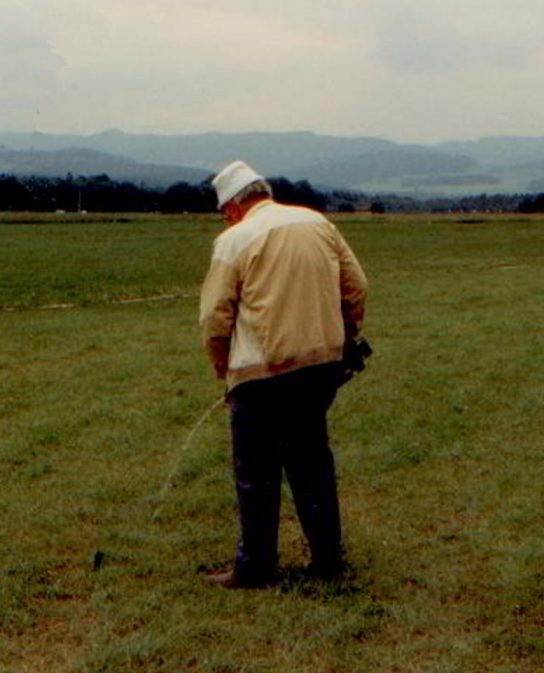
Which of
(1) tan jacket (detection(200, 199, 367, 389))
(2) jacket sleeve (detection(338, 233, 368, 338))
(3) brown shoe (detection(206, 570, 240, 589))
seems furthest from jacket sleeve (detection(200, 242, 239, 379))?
(3) brown shoe (detection(206, 570, 240, 589))

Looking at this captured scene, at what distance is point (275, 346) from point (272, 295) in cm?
26

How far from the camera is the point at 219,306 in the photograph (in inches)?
262

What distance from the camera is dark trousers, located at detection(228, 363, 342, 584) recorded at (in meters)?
6.80

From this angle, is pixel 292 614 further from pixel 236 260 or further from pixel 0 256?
pixel 0 256

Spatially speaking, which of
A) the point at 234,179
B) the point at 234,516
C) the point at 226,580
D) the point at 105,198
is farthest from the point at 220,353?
the point at 105,198

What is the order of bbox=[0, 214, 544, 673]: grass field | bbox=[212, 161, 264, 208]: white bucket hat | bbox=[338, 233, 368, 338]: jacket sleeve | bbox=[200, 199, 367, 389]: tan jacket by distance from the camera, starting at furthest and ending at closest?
bbox=[338, 233, 368, 338]: jacket sleeve → bbox=[212, 161, 264, 208]: white bucket hat → bbox=[200, 199, 367, 389]: tan jacket → bbox=[0, 214, 544, 673]: grass field

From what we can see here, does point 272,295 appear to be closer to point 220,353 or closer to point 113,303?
point 220,353

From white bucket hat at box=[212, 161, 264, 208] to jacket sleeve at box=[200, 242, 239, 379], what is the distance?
353mm

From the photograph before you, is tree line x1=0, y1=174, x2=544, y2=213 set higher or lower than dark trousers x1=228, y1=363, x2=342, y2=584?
lower

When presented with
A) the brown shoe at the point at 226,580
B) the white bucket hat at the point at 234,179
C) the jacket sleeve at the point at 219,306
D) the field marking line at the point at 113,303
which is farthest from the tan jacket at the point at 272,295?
the field marking line at the point at 113,303

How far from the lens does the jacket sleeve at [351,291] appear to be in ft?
22.8

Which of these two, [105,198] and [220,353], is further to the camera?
[105,198]

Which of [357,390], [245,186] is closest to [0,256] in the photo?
[357,390]

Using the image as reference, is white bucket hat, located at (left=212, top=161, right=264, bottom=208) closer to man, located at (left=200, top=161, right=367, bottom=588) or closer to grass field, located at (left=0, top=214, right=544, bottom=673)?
man, located at (left=200, top=161, right=367, bottom=588)
